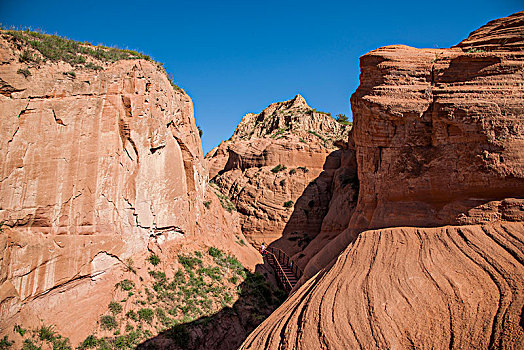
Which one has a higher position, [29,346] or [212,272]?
[212,272]

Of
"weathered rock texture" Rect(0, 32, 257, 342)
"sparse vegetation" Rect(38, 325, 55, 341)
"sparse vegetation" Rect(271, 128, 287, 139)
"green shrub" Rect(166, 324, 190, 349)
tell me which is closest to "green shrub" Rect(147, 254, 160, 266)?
"weathered rock texture" Rect(0, 32, 257, 342)

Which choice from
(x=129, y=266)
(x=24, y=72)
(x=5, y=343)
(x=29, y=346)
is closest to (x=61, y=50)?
(x=24, y=72)

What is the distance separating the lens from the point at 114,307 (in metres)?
16.6

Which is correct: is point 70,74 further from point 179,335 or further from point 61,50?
point 179,335

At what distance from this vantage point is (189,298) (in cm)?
1942

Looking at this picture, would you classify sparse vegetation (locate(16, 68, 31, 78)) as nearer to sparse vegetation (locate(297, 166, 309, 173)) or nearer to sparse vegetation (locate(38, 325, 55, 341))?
sparse vegetation (locate(38, 325, 55, 341))

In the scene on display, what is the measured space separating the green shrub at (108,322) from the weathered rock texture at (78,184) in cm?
34

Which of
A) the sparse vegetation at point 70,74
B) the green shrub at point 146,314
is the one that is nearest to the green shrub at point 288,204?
the green shrub at point 146,314

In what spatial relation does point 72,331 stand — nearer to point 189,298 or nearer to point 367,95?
point 189,298

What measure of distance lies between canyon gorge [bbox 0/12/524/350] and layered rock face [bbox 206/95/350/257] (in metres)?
4.26

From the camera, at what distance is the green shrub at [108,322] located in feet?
52.3

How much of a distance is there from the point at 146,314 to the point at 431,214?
12.4 meters

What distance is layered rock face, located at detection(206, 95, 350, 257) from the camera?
31.4 meters

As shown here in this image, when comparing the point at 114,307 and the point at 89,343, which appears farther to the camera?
the point at 114,307
